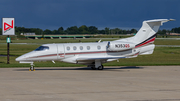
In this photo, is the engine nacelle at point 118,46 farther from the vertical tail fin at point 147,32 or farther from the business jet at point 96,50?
the vertical tail fin at point 147,32

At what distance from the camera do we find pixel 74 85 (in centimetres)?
1697

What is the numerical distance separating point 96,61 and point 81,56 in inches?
60.2

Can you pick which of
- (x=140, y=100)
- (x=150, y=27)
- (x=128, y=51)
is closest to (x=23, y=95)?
(x=140, y=100)

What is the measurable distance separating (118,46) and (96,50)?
2194 mm

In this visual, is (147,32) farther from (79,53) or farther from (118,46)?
(79,53)

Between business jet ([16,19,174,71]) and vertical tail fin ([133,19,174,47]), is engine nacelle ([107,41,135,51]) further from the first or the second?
vertical tail fin ([133,19,174,47])

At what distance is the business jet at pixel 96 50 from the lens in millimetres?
26156

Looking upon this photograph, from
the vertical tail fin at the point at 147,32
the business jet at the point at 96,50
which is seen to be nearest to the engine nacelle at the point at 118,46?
the business jet at the point at 96,50

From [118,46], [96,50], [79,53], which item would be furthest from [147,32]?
[79,53]

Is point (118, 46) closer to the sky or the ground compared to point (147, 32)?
closer to the ground

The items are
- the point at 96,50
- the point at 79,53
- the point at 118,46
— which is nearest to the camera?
the point at 79,53

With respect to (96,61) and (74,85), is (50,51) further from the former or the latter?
(74,85)

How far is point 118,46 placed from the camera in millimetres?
27500

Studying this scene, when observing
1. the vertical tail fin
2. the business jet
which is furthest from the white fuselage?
the vertical tail fin
